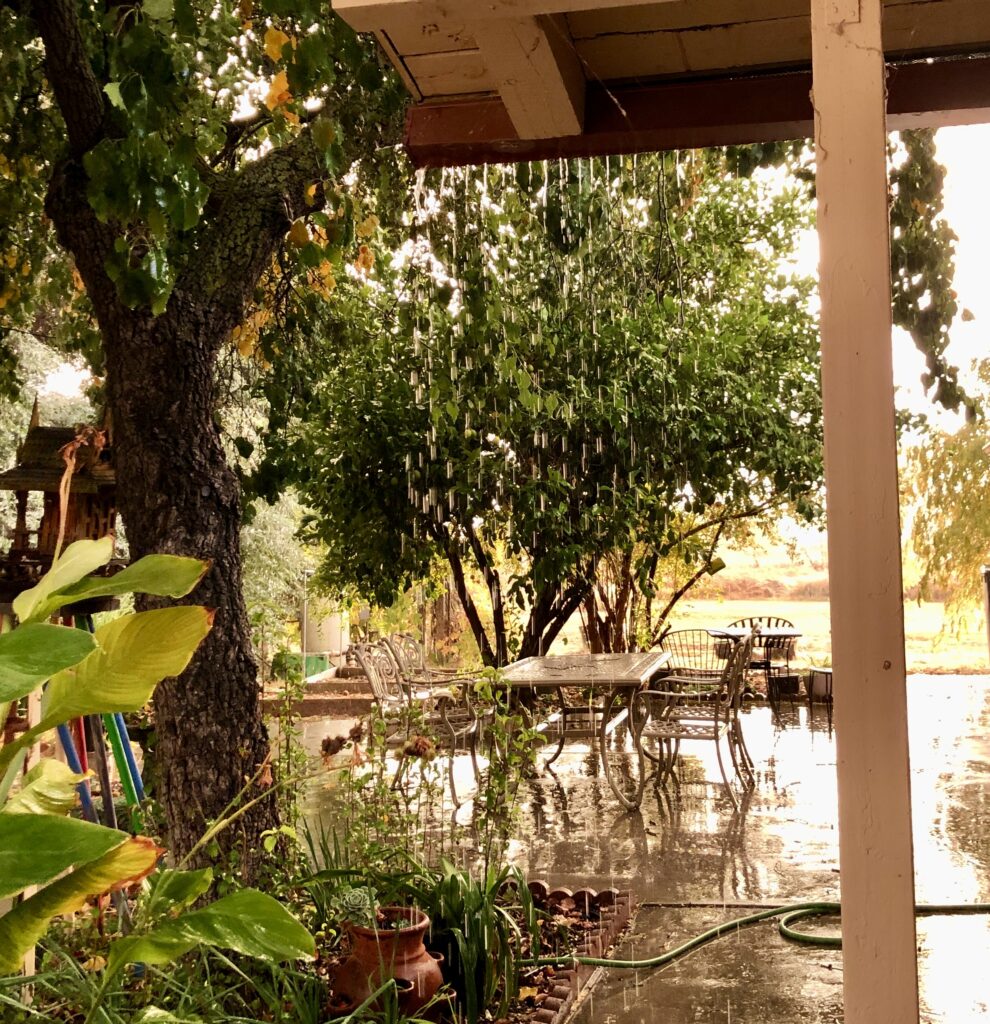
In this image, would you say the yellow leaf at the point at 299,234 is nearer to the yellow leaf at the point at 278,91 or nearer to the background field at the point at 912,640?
the yellow leaf at the point at 278,91

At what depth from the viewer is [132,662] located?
1703 mm

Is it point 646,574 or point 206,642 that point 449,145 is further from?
point 646,574

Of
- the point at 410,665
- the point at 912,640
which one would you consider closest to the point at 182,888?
the point at 410,665

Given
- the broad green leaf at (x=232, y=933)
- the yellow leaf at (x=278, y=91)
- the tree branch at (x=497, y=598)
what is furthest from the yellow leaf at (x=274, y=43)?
the tree branch at (x=497, y=598)

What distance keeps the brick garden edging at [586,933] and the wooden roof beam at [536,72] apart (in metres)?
2.22

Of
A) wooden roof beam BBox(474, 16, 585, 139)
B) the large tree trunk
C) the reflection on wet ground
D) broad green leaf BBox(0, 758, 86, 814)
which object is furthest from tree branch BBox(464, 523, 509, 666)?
broad green leaf BBox(0, 758, 86, 814)

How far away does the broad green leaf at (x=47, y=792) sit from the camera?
196 centimetres

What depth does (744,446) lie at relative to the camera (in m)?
8.16

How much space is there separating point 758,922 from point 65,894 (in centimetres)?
279

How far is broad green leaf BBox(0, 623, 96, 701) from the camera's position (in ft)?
4.59

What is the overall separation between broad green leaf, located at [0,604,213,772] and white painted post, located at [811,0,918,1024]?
0.95m

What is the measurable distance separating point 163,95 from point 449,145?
661 mm

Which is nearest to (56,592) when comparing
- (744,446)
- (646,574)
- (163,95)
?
(163,95)

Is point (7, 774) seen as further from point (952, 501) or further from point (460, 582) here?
point (952, 501)
